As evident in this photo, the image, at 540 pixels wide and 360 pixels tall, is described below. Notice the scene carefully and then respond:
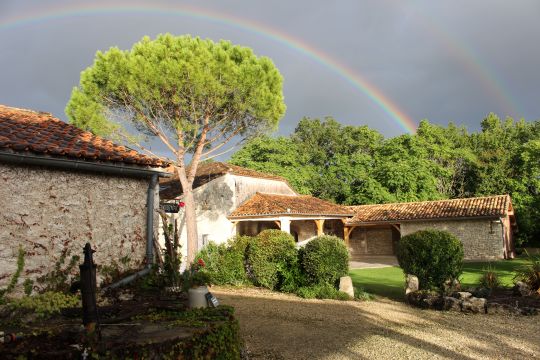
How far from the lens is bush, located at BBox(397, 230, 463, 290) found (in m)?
10.5

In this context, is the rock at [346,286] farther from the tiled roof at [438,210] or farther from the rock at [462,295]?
the tiled roof at [438,210]

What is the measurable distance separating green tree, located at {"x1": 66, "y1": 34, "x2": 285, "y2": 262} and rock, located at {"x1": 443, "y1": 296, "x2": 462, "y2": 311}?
1029 cm

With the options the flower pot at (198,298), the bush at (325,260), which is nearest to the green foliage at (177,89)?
the bush at (325,260)

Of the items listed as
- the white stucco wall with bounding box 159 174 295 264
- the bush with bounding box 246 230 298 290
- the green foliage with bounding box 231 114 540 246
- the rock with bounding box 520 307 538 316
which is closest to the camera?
the rock with bounding box 520 307 538 316

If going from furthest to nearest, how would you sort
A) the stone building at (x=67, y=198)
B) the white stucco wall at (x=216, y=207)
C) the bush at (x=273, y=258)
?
1. the white stucco wall at (x=216, y=207)
2. the bush at (x=273, y=258)
3. the stone building at (x=67, y=198)

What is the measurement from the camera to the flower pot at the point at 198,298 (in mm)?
5758

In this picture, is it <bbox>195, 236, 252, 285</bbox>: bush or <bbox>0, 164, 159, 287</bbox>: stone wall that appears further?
<bbox>195, 236, 252, 285</bbox>: bush

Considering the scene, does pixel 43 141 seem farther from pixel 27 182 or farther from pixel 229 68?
pixel 229 68

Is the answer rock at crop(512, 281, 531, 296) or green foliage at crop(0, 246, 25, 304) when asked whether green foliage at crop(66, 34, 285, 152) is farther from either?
rock at crop(512, 281, 531, 296)

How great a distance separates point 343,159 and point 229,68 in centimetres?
2245

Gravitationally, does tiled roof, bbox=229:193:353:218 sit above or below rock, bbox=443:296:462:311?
above

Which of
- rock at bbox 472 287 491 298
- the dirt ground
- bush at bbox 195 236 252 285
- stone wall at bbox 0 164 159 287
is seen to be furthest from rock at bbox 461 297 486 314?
stone wall at bbox 0 164 159 287

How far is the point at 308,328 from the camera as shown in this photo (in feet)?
24.8

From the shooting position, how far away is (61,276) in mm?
6484
